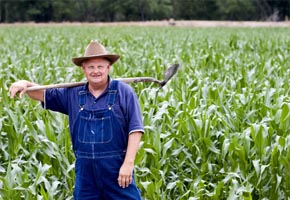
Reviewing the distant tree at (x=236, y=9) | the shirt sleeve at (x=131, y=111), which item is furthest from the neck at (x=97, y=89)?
the distant tree at (x=236, y=9)

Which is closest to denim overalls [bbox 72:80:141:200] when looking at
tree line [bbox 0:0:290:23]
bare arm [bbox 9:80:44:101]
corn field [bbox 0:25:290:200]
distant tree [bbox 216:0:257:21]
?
bare arm [bbox 9:80:44:101]

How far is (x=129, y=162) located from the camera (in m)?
3.26

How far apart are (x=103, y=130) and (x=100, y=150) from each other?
4.4 inches

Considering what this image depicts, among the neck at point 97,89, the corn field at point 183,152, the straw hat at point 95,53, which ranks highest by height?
the straw hat at point 95,53

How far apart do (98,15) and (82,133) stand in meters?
66.8

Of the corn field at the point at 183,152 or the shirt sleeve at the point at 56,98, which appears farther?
the corn field at the point at 183,152

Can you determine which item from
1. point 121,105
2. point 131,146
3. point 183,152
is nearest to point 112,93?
point 121,105

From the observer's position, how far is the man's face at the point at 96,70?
3.26 metres

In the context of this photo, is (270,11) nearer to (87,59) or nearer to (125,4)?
(125,4)

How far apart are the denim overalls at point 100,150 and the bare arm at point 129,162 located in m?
0.06

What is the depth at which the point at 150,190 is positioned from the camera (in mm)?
Result: 4176

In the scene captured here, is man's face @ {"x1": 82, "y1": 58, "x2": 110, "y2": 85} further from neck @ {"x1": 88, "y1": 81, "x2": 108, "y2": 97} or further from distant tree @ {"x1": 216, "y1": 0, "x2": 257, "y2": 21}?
distant tree @ {"x1": 216, "y1": 0, "x2": 257, "y2": 21}

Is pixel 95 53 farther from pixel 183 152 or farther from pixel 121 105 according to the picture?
pixel 183 152

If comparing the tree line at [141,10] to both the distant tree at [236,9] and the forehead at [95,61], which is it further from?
the forehead at [95,61]
